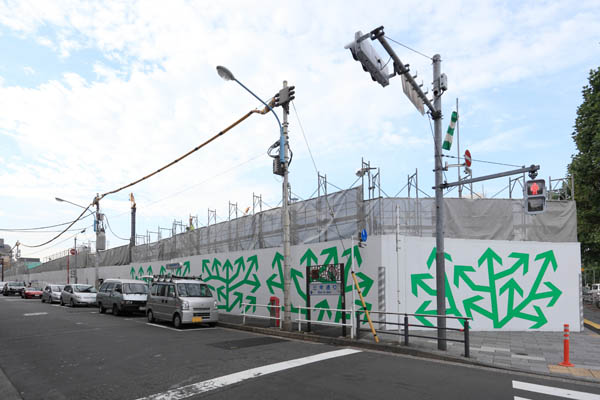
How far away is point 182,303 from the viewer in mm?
16125

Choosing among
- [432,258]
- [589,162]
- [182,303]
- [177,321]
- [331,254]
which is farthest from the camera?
[589,162]

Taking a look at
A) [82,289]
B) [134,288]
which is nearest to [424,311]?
[134,288]

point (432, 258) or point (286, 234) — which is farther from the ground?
point (286, 234)

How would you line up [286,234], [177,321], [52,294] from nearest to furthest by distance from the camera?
[286,234] → [177,321] → [52,294]

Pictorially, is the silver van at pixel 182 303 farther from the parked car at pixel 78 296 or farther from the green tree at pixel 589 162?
the green tree at pixel 589 162

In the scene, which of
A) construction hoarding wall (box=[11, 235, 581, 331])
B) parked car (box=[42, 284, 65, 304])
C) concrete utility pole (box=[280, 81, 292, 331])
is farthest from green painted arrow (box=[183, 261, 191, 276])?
construction hoarding wall (box=[11, 235, 581, 331])

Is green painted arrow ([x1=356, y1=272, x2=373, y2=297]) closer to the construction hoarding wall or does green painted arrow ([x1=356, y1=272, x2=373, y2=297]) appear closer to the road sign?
the construction hoarding wall

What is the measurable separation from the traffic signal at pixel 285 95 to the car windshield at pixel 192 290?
26.0 ft

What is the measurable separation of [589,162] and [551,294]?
16.2 m

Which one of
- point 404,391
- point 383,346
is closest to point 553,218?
point 383,346

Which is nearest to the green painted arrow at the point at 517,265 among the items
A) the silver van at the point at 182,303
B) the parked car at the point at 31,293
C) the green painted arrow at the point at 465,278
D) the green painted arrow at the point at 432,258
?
the green painted arrow at the point at 465,278

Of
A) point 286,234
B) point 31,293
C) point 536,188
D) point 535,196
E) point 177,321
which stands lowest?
point 31,293

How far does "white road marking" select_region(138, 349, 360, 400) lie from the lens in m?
7.00

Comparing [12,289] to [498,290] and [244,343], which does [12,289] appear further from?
[498,290]
